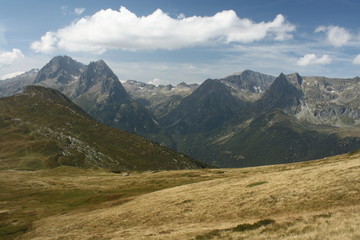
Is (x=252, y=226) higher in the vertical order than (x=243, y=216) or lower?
higher

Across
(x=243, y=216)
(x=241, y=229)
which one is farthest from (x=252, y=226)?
(x=243, y=216)

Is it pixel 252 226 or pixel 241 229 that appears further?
pixel 241 229

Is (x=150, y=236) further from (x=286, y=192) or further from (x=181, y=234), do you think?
(x=286, y=192)

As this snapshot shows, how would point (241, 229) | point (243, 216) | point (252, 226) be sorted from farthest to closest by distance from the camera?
point (243, 216), point (241, 229), point (252, 226)

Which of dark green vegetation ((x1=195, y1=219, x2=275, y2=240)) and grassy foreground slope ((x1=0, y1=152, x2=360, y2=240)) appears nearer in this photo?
grassy foreground slope ((x1=0, y1=152, x2=360, y2=240))

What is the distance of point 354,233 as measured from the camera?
2033cm

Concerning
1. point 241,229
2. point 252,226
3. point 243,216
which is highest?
point 252,226

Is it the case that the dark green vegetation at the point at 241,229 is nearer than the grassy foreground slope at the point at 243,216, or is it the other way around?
the grassy foreground slope at the point at 243,216

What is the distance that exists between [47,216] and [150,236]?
40171 mm

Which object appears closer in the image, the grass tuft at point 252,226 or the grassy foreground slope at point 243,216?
the grassy foreground slope at point 243,216

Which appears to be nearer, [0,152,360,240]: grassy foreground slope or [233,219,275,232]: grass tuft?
[0,152,360,240]: grassy foreground slope

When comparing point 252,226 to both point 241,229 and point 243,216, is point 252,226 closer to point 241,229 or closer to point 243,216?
point 241,229

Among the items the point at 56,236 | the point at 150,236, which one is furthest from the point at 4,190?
the point at 150,236

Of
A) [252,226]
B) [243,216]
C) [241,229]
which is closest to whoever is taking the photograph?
[252,226]
